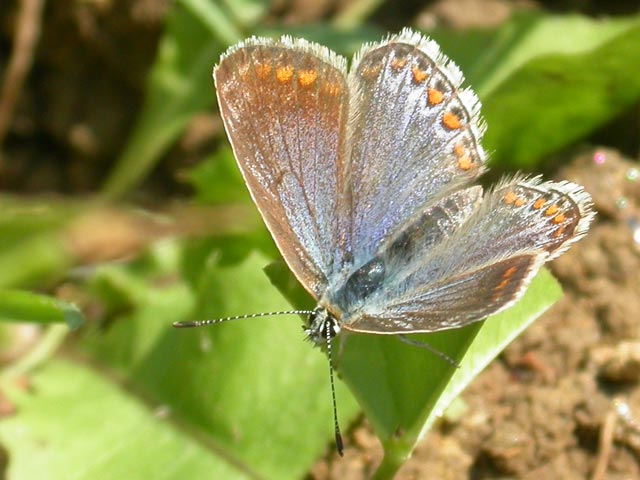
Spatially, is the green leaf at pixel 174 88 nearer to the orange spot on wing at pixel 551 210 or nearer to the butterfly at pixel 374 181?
the butterfly at pixel 374 181

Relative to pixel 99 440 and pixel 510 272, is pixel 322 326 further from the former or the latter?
pixel 99 440

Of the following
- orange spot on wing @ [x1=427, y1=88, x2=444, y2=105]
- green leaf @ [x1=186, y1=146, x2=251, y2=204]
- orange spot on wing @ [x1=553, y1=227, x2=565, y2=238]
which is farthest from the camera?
green leaf @ [x1=186, y1=146, x2=251, y2=204]

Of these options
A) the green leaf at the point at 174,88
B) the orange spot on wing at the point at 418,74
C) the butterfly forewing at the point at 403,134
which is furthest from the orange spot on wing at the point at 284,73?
the green leaf at the point at 174,88

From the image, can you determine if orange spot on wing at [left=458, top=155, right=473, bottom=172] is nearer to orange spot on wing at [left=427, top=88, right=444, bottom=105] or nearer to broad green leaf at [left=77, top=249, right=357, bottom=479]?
orange spot on wing at [left=427, top=88, right=444, bottom=105]

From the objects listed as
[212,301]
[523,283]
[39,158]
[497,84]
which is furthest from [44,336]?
[523,283]

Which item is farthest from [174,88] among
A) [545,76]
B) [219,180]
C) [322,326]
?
[322,326]

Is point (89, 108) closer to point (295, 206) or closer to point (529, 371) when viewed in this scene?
point (295, 206)

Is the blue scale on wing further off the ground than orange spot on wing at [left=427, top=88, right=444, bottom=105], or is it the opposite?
orange spot on wing at [left=427, top=88, right=444, bottom=105]

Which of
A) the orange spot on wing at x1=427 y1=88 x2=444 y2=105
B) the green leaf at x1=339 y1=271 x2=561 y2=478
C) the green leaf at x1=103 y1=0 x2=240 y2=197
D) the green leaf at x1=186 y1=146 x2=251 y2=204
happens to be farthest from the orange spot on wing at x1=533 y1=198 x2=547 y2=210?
the green leaf at x1=103 y1=0 x2=240 y2=197
